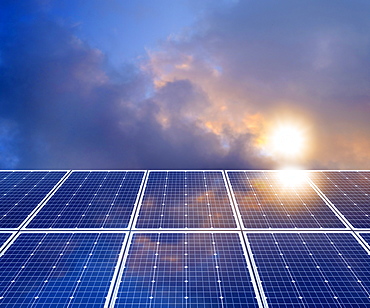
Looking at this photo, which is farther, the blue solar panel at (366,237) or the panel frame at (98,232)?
the blue solar panel at (366,237)

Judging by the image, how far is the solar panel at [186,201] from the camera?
2123 cm

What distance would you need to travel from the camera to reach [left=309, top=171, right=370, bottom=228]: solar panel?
22155 mm

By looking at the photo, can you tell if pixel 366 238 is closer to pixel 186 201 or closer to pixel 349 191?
pixel 349 191

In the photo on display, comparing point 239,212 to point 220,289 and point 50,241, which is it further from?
point 50,241

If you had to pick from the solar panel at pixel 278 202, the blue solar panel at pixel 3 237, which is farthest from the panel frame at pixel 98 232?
the solar panel at pixel 278 202


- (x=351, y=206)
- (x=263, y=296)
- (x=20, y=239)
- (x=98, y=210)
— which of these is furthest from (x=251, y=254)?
(x=20, y=239)

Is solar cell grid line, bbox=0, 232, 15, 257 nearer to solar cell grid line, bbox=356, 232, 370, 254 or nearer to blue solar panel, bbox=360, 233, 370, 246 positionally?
solar cell grid line, bbox=356, 232, 370, 254

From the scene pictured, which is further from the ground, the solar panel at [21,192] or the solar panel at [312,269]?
the solar panel at [21,192]

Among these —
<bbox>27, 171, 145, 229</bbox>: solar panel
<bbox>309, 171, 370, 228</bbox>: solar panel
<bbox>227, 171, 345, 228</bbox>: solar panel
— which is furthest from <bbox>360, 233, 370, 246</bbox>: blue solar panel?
<bbox>27, 171, 145, 229</bbox>: solar panel

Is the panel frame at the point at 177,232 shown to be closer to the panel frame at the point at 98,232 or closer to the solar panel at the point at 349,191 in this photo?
the panel frame at the point at 98,232

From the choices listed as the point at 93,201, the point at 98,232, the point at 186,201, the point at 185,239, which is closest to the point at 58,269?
the point at 98,232

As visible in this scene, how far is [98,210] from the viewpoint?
2264cm

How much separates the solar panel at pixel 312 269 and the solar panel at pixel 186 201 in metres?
3.58

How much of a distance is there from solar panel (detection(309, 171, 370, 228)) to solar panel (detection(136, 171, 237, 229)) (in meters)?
9.86
